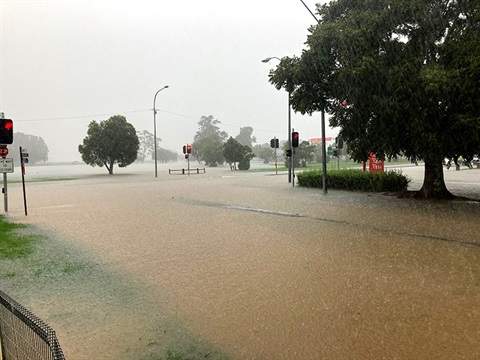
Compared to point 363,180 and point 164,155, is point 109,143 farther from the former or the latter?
point 164,155

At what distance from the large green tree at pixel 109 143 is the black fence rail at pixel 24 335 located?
46.0m

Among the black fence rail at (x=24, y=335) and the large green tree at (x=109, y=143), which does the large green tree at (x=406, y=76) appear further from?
the large green tree at (x=109, y=143)

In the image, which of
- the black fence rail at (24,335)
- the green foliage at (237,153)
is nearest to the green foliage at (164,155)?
the green foliage at (237,153)

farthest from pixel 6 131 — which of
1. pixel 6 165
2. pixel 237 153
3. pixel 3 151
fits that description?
pixel 237 153

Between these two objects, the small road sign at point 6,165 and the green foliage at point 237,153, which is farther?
the green foliage at point 237,153

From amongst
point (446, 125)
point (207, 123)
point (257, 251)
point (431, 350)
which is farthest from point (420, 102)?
point (207, 123)

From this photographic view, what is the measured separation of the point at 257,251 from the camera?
7086 millimetres

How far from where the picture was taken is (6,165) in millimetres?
12812

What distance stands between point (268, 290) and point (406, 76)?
9593 mm

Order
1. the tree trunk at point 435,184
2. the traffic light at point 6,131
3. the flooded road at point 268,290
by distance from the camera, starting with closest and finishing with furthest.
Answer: the flooded road at point 268,290 → the traffic light at point 6,131 → the tree trunk at point 435,184

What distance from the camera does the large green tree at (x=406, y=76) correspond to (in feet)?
35.6

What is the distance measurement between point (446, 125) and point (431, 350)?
10870mm

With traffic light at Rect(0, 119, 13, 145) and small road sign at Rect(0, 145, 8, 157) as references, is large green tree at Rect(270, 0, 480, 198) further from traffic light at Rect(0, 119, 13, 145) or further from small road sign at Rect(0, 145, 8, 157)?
small road sign at Rect(0, 145, 8, 157)

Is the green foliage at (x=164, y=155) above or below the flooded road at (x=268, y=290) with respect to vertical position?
above
